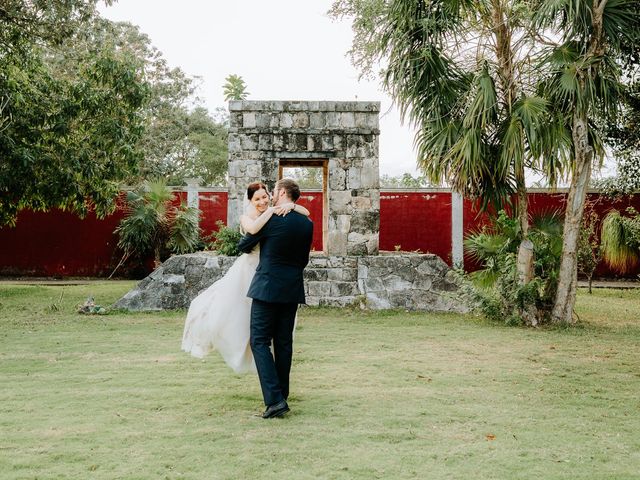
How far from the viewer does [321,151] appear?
11.4 m

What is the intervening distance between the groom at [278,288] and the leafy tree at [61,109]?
7553 mm

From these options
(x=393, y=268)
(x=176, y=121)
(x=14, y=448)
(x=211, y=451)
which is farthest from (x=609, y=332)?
(x=176, y=121)

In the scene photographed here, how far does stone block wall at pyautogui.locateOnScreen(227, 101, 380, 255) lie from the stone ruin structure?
2 centimetres

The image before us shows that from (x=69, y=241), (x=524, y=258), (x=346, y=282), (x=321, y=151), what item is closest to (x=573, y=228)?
(x=524, y=258)

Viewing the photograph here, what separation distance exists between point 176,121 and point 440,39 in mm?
19739

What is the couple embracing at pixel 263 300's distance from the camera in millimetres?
4934

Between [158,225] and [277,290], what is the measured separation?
12.1 m

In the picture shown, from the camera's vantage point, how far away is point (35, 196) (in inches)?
497

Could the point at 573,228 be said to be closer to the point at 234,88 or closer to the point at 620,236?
the point at 620,236

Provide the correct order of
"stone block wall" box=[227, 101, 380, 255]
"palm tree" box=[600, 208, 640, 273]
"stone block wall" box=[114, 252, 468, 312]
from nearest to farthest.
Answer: "stone block wall" box=[114, 252, 468, 312] < "stone block wall" box=[227, 101, 380, 255] < "palm tree" box=[600, 208, 640, 273]

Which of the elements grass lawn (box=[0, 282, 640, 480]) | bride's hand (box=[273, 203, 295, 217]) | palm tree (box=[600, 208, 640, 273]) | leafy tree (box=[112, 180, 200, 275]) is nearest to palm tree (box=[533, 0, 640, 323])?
grass lawn (box=[0, 282, 640, 480])

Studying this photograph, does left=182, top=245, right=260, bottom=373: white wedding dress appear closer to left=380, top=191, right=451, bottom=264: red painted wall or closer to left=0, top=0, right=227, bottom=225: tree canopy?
left=0, top=0, right=227, bottom=225: tree canopy

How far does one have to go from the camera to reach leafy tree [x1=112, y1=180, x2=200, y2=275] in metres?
16.2

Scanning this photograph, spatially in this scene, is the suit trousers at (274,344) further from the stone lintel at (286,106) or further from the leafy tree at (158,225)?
the leafy tree at (158,225)
